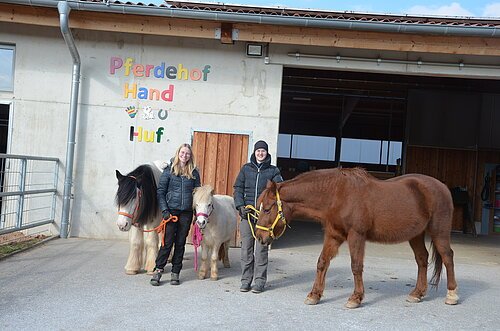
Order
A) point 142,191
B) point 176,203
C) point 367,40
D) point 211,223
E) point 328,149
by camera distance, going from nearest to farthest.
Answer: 1. point 176,203
2. point 142,191
3. point 211,223
4. point 367,40
5. point 328,149

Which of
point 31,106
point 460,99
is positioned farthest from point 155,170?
point 460,99

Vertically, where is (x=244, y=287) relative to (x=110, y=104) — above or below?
below

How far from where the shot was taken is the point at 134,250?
5844mm

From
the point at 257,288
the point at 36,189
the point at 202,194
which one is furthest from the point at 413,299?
the point at 36,189

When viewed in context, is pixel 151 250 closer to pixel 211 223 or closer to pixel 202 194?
pixel 211 223

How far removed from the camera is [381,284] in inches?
244

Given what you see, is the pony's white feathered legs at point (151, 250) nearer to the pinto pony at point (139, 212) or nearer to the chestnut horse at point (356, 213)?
the pinto pony at point (139, 212)

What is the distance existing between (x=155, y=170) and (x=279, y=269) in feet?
7.47

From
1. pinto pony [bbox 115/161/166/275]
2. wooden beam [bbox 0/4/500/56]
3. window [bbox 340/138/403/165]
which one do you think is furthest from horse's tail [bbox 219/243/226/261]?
window [bbox 340/138/403/165]

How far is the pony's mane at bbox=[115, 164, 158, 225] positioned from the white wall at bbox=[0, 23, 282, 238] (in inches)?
98.7

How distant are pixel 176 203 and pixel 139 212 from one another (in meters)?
0.46

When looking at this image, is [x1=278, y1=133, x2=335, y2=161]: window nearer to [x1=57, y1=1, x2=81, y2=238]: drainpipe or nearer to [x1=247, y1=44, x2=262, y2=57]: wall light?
[x1=247, y1=44, x2=262, y2=57]: wall light

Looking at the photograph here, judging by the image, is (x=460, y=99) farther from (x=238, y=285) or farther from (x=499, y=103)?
(x=238, y=285)

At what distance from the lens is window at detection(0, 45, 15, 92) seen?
8336 millimetres
